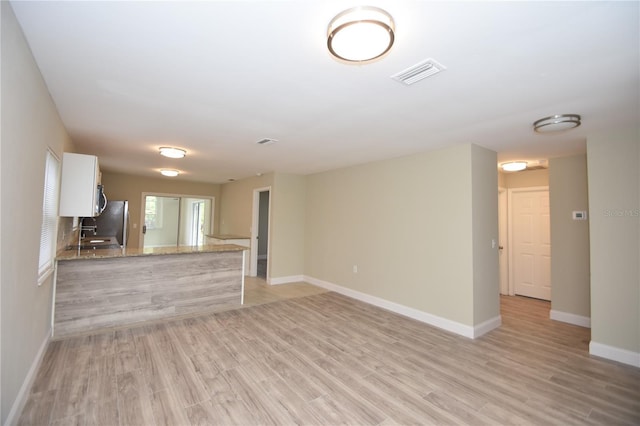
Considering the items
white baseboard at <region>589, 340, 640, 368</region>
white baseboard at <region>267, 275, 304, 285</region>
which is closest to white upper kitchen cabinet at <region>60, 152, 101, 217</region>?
white baseboard at <region>267, 275, 304, 285</region>

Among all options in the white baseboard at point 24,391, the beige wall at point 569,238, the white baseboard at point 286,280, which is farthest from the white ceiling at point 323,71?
the white baseboard at point 286,280

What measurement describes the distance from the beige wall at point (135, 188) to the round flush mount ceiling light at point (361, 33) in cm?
739

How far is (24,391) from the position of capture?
2090mm

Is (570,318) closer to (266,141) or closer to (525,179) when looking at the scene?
(525,179)

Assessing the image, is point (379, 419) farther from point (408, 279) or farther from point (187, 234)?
point (187, 234)

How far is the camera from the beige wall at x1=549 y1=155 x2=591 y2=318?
13.1 ft

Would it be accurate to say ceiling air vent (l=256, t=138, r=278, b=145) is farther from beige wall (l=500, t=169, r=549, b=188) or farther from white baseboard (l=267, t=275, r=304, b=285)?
beige wall (l=500, t=169, r=549, b=188)

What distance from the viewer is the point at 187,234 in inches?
393

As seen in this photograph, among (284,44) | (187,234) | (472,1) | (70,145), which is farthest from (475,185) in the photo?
(187,234)

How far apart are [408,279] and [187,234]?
822 centimetres

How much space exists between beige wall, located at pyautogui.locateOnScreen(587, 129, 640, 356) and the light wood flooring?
0.37 meters

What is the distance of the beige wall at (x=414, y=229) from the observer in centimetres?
367

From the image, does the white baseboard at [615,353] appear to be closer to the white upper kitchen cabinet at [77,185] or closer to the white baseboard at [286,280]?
the white baseboard at [286,280]

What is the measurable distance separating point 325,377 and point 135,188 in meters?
7.08
